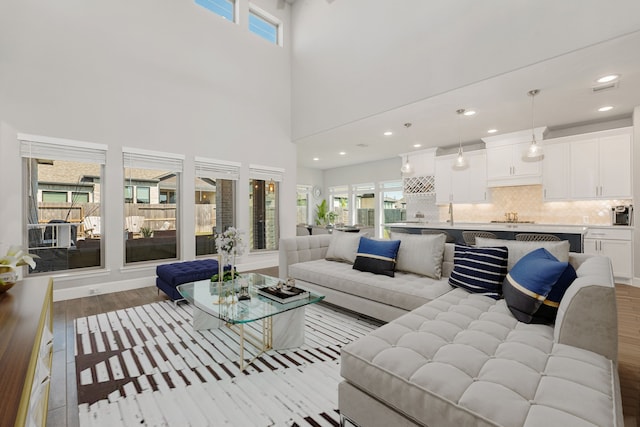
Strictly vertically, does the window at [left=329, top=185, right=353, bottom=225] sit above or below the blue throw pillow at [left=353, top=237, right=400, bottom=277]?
above

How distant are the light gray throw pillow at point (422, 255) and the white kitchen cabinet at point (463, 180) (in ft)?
13.2

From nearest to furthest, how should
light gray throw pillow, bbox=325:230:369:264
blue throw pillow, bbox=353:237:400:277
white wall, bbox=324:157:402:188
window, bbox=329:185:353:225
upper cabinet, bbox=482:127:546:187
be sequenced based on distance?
blue throw pillow, bbox=353:237:400:277, light gray throw pillow, bbox=325:230:369:264, upper cabinet, bbox=482:127:546:187, white wall, bbox=324:157:402:188, window, bbox=329:185:353:225

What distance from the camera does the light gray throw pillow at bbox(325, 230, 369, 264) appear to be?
366 centimetres

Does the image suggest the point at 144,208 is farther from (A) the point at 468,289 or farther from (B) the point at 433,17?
(B) the point at 433,17

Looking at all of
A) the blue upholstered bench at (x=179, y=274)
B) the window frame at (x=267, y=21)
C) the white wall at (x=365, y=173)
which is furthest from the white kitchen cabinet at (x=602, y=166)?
the blue upholstered bench at (x=179, y=274)

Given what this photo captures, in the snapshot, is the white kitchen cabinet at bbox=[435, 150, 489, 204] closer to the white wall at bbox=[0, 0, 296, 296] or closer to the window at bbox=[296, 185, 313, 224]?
the white wall at bbox=[0, 0, 296, 296]

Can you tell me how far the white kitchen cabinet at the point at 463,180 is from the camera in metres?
6.34

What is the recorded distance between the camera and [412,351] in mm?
1423

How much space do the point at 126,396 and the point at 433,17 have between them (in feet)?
16.7

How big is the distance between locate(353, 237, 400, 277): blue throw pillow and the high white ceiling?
222 cm

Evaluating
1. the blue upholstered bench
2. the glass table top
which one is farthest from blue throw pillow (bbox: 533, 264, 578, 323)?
the blue upholstered bench

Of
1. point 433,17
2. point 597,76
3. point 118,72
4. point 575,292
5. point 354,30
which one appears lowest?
point 575,292

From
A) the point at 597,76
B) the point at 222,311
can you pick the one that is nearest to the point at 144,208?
the point at 222,311

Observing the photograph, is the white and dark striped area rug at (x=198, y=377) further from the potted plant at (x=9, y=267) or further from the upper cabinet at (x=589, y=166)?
the upper cabinet at (x=589, y=166)
